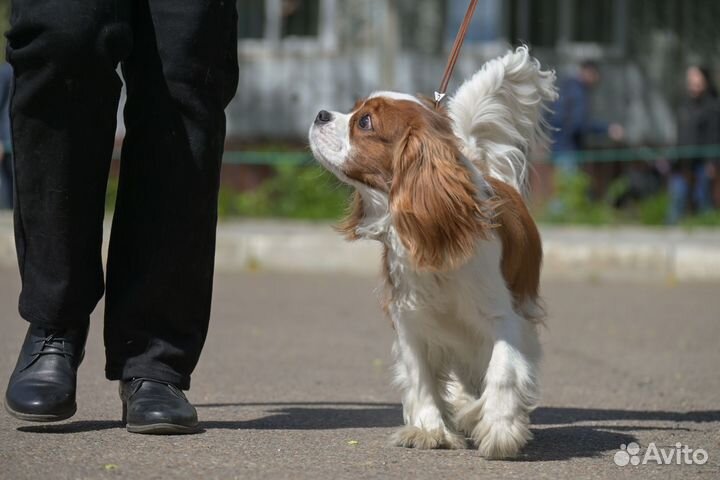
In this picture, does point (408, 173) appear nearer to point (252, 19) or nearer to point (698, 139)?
point (698, 139)

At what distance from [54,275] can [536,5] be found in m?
14.6

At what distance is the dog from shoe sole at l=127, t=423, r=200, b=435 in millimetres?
698

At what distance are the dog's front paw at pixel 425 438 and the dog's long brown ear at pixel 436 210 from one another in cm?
57

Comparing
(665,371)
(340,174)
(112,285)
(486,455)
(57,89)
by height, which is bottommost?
(665,371)

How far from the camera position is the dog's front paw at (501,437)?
12.4 ft

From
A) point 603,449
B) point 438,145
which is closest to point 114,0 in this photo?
point 438,145

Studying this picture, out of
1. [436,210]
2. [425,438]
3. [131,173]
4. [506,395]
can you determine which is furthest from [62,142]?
[506,395]

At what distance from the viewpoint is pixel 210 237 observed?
4117mm

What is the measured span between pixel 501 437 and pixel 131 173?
58.3 inches

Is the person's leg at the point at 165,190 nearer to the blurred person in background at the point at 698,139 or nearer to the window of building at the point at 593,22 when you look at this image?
the blurred person in background at the point at 698,139

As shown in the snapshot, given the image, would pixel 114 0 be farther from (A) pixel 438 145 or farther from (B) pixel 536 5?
(B) pixel 536 5

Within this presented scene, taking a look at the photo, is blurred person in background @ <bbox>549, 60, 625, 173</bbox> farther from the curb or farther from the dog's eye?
the dog's eye

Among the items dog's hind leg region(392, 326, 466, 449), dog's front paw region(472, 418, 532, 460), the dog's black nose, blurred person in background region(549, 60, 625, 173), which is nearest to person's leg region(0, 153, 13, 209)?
blurred person in background region(549, 60, 625, 173)

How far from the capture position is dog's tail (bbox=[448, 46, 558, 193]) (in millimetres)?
4934
